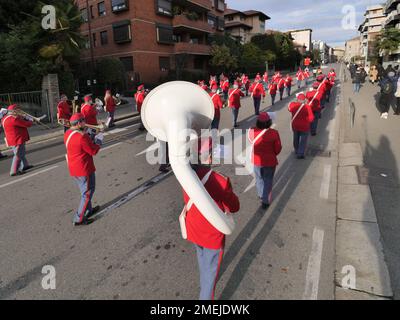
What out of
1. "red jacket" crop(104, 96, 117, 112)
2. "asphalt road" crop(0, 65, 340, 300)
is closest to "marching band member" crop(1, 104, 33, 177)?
"asphalt road" crop(0, 65, 340, 300)

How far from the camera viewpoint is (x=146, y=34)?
→ 2920cm

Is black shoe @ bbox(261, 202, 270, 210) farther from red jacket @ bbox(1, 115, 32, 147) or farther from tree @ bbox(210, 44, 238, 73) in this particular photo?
tree @ bbox(210, 44, 238, 73)

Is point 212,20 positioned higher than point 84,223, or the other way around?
point 212,20

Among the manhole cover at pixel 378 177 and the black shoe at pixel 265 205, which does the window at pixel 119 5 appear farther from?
the black shoe at pixel 265 205

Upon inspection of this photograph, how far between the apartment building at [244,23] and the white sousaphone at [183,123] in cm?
5749

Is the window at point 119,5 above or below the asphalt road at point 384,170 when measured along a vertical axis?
above

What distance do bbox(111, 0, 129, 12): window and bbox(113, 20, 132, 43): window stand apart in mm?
1306

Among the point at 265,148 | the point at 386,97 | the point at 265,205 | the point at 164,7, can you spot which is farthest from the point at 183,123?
the point at 164,7

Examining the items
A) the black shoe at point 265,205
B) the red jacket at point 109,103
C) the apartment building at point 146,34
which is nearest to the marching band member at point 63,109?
the red jacket at point 109,103

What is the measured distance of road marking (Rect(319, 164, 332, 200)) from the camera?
522 cm

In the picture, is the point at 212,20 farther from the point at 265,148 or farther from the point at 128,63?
the point at 265,148

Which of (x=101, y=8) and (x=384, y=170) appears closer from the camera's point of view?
(x=384, y=170)

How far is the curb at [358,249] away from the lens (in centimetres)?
292

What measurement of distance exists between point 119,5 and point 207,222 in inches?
1257
